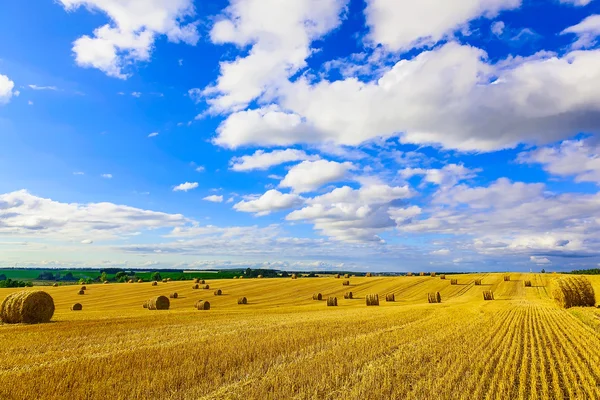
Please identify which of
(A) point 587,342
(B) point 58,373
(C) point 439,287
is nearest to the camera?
(B) point 58,373

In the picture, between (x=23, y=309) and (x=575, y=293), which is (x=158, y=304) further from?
(x=575, y=293)

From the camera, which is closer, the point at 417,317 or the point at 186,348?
the point at 186,348

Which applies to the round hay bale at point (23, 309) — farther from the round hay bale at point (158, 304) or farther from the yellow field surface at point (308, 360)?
the round hay bale at point (158, 304)

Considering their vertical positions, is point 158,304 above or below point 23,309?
below

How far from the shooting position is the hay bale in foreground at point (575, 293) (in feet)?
80.6

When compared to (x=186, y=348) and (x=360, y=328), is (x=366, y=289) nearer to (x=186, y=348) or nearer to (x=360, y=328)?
(x=360, y=328)

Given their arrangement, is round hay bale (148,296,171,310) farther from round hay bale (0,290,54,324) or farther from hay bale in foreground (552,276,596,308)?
hay bale in foreground (552,276,596,308)

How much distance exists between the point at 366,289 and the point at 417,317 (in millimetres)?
28564

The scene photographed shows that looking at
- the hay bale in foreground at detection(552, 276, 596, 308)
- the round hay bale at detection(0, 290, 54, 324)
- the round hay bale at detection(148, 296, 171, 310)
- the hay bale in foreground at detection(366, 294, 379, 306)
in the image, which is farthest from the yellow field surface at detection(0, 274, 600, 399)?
the hay bale in foreground at detection(366, 294, 379, 306)

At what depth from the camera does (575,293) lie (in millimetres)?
24812

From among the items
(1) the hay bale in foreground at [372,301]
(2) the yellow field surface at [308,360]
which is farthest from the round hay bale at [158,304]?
(1) the hay bale in foreground at [372,301]

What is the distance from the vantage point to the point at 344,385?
7.91 meters

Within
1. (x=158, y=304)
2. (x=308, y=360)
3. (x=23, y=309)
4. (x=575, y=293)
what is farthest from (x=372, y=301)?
(x=308, y=360)

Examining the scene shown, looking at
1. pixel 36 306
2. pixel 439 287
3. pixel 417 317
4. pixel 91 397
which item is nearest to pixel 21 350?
pixel 91 397
